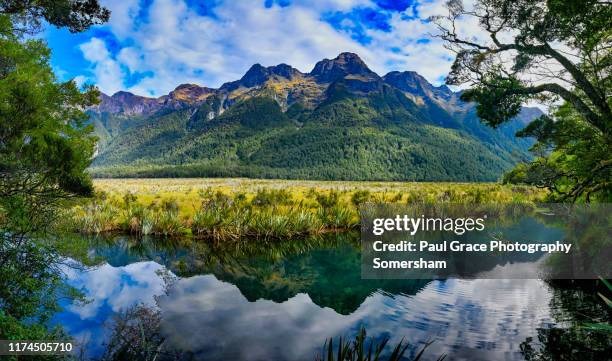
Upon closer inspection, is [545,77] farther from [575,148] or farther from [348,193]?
[348,193]

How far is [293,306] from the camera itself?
403 inches

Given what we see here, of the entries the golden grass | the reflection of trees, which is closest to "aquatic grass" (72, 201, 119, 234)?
the golden grass

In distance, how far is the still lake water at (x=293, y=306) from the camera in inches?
304

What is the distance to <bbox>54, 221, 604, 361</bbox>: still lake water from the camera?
7.71 meters

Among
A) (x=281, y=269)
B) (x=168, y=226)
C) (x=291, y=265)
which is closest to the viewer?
(x=281, y=269)

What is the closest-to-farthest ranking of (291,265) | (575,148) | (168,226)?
(575,148), (291,265), (168,226)

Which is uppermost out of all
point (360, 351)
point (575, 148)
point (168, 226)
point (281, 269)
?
point (575, 148)

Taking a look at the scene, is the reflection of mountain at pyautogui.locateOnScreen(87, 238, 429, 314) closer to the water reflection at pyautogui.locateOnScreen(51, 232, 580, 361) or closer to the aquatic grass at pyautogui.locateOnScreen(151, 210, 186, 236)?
the water reflection at pyautogui.locateOnScreen(51, 232, 580, 361)

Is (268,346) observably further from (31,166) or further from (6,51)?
(6,51)

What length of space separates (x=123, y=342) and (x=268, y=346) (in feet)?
9.08

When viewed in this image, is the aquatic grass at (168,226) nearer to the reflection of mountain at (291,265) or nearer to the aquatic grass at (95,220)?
the reflection of mountain at (291,265)

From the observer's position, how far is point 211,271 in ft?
44.0

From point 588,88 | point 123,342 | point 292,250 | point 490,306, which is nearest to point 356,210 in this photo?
point 292,250

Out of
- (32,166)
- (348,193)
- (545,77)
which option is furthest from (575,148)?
(348,193)
